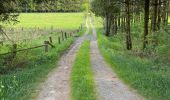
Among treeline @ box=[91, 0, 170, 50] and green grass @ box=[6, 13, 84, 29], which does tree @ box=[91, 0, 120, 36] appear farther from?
green grass @ box=[6, 13, 84, 29]

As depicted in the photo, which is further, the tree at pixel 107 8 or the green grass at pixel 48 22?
the green grass at pixel 48 22

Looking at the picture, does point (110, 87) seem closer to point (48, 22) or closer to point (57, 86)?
point (57, 86)

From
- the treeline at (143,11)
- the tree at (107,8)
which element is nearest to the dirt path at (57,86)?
the treeline at (143,11)

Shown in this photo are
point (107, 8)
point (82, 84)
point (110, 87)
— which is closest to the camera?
point (110, 87)

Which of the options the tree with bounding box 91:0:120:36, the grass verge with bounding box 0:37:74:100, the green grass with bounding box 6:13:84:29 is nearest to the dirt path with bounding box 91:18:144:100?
the grass verge with bounding box 0:37:74:100

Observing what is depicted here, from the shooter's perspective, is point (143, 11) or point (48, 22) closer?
point (143, 11)

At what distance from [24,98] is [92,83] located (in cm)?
357

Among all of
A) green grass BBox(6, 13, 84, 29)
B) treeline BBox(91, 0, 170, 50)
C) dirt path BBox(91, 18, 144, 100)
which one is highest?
treeline BBox(91, 0, 170, 50)

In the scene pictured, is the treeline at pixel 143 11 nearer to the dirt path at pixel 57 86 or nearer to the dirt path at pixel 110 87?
the dirt path at pixel 110 87

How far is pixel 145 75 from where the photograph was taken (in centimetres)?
1625

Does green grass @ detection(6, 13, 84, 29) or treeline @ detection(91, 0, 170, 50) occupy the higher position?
treeline @ detection(91, 0, 170, 50)

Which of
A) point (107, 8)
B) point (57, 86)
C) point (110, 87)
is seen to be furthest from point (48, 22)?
point (110, 87)

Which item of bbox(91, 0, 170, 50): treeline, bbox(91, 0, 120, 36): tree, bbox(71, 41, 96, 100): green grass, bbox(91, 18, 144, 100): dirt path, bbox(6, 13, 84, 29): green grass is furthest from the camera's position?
bbox(6, 13, 84, 29): green grass

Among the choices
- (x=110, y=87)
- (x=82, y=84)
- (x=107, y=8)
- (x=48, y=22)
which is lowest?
(x=48, y=22)
